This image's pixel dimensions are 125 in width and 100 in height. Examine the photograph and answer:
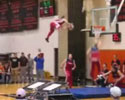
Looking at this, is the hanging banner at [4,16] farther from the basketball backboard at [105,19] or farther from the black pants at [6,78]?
the basketball backboard at [105,19]

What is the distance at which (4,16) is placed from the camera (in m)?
32.6

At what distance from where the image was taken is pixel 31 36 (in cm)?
3009

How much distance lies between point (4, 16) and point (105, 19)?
13953mm

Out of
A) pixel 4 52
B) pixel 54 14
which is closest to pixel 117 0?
pixel 54 14

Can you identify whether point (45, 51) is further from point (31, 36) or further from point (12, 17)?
point (12, 17)

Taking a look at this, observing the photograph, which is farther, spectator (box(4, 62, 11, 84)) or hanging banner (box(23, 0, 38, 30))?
hanging banner (box(23, 0, 38, 30))

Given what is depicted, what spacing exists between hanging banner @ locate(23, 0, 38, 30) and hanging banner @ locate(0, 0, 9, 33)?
2502 mm

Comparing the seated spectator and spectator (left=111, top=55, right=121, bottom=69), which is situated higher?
spectator (left=111, top=55, right=121, bottom=69)

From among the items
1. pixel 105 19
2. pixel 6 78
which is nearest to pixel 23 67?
pixel 6 78

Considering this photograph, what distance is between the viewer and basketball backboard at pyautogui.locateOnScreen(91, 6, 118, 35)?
20.4m

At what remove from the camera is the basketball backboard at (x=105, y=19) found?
20.4 metres

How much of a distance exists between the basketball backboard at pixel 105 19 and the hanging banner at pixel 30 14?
826 centimetres

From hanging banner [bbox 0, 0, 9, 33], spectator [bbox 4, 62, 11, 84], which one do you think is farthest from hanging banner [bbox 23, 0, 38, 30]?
spectator [bbox 4, 62, 11, 84]

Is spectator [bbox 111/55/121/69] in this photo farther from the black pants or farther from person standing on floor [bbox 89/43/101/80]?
the black pants
